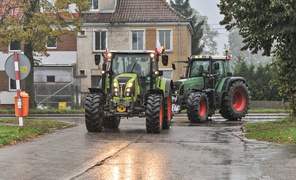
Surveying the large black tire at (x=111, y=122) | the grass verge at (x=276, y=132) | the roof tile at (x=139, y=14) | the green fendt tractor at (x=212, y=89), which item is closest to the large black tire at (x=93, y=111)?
the large black tire at (x=111, y=122)

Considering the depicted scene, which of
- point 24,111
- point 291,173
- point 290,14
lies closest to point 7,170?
point 291,173

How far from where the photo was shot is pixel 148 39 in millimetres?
40875

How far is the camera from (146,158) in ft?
36.0

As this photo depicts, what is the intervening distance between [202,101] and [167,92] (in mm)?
3145

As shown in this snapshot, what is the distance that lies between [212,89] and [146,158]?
39.2 ft

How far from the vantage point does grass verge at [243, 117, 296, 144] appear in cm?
1405

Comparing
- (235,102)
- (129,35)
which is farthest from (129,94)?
(129,35)

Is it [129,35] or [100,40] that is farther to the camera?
[100,40]

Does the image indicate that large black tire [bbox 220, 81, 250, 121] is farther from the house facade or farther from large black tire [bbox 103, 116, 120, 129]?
the house facade

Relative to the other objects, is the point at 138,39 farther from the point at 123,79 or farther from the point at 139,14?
the point at 123,79

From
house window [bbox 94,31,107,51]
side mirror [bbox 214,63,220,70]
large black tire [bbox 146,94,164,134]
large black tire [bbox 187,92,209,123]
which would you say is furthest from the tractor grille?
house window [bbox 94,31,107,51]

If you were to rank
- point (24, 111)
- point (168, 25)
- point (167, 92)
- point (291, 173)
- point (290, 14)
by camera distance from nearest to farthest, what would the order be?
point (291, 173)
point (290, 14)
point (24, 111)
point (167, 92)
point (168, 25)

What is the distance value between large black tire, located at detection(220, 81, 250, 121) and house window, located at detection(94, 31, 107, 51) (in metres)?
18.7

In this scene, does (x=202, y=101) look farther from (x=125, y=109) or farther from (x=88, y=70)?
(x=88, y=70)
